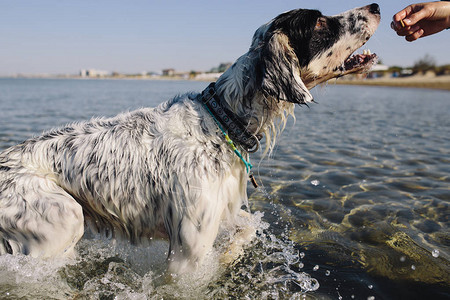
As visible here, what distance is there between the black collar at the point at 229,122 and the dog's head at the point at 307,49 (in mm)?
421

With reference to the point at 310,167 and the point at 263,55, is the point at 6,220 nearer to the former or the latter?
the point at 263,55

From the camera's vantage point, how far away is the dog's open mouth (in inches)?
137

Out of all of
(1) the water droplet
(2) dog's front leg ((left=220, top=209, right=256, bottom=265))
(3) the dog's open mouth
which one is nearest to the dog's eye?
(3) the dog's open mouth

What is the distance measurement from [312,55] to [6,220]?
2967 mm

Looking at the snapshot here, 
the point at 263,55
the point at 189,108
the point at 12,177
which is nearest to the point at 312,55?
the point at 263,55

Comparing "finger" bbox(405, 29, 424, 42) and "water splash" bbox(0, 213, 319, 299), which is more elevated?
"finger" bbox(405, 29, 424, 42)

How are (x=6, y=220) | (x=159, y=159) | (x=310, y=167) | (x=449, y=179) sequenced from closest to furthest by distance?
(x=6, y=220), (x=159, y=159), (x=449, y=179), (x=310, y=167)

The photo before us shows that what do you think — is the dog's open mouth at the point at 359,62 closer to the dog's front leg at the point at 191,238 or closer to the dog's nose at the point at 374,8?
the dog's nose at the point at 374,8

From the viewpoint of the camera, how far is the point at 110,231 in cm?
352

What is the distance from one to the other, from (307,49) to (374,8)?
90 cm

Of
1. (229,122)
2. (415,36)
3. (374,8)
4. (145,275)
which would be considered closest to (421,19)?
(415,36)

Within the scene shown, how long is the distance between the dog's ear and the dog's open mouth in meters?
0.75

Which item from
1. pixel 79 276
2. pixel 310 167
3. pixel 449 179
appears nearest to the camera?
pixel 79 276

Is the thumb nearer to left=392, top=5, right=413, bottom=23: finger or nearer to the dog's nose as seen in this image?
left=392, top=5, right=413, bottom=23: finger
